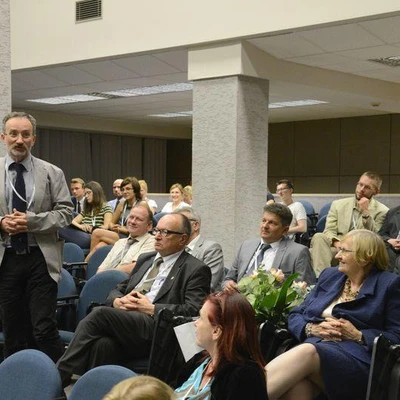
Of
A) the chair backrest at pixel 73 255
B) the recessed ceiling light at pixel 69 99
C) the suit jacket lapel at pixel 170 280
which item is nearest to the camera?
the suit jacket lapel at pixel 170 280

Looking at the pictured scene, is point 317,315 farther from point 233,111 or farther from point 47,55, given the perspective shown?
point 47,55

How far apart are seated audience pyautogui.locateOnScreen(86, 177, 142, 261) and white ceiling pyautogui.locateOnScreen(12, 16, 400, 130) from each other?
1771 mm

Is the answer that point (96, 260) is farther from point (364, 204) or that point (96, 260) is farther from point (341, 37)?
point (341, 37)

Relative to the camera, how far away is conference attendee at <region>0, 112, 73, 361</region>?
363 cm

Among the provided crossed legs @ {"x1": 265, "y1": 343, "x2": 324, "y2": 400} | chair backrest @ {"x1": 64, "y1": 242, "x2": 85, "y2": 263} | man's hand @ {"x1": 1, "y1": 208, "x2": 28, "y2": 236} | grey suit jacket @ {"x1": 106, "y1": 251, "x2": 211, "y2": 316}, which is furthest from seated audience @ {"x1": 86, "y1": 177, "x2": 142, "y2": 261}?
crossed legs @ {"x1": 265, "y1": 343, "x2": 324, "y2": 400}

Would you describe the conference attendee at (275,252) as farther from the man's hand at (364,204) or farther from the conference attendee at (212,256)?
the man's hand at (364,204)

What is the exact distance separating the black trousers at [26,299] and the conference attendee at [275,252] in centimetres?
119

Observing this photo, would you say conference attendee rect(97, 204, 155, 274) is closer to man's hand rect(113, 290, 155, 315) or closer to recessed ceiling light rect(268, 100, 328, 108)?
man's hand rect(113, 290, 155, 315)

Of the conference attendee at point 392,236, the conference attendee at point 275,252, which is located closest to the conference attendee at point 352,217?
the conference attendee at point 392,236

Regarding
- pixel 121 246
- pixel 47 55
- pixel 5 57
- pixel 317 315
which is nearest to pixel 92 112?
pixel 47 55

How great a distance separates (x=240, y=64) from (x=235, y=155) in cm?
96

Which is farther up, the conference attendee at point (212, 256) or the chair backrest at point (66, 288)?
the conference attendee at point (212, 256)

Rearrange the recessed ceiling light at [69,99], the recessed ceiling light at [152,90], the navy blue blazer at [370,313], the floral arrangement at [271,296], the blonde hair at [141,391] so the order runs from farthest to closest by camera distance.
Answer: the recessed ceiling light at [69,99] < the recessed ceiling light at [152,90] < the floral arrangement at [271,296] < the navy blue blazer at [370,313] < the blonde hair at [141,391]

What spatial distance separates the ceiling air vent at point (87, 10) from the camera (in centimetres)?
879
